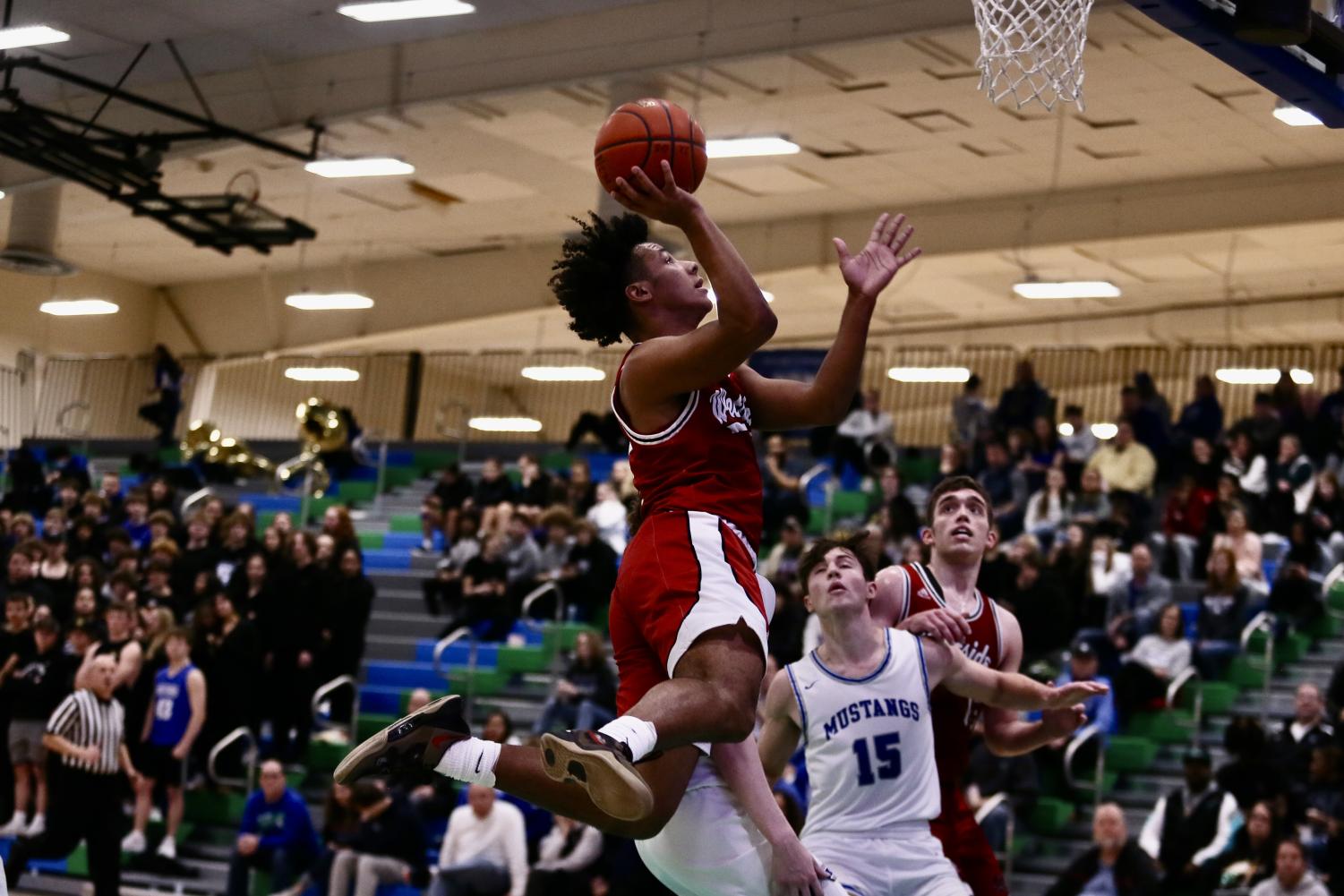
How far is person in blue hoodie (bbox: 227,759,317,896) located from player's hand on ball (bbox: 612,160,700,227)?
10550 millimetres

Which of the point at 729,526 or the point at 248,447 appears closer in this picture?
the point at 729,526

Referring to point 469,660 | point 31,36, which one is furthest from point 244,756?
point 31,36

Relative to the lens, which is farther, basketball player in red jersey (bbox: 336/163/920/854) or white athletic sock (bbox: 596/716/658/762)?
basketball player in red jersey (bbox: 336/163/920/854)

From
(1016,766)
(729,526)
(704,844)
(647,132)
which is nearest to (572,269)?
(647,132)

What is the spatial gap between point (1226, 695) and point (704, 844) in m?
11.4

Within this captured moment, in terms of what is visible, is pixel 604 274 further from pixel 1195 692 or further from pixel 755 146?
pixel 755 146

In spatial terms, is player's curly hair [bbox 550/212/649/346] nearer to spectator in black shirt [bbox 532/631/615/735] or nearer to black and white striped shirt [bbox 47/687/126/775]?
black and white striped shirt [bbox 47/687/126/775]

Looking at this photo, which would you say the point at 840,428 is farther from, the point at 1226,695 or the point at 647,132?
the point at 647,132

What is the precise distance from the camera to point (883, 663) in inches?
278

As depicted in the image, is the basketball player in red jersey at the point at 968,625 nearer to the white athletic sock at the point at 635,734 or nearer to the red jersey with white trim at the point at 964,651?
the red jersey with white trim at the point at 964,651

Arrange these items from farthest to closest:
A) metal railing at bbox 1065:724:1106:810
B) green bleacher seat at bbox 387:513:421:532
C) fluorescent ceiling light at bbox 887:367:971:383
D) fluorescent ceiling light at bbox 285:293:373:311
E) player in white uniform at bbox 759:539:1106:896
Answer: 1. fluorescent ceiling light at bbox 285:293:373:311
2. fluorescent ceiling light at bbox 887:367:971:383
3. green bleacher seat at bbox 387:513:421:532
4. metal railing at bbox 1065:724:1106:810
5. player in white uniform at bbox 759:539:1106:896

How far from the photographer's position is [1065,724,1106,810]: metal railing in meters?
14.8

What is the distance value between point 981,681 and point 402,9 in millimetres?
12388

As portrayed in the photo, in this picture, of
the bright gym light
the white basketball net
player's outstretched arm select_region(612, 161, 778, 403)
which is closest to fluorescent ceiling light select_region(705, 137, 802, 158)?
the bright gym light
